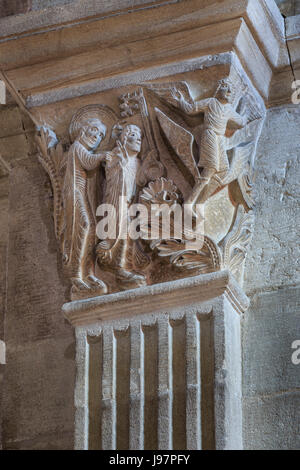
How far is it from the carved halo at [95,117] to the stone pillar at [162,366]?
65 centimetres

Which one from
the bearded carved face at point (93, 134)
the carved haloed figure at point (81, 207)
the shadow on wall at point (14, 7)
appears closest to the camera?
the carved haloed figure at point (81, 207)

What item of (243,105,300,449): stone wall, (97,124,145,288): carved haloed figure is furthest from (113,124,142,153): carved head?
(243,105,300,449): stone wall

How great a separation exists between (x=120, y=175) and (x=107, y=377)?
Answer: 71cm

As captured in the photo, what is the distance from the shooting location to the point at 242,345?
3.72 m

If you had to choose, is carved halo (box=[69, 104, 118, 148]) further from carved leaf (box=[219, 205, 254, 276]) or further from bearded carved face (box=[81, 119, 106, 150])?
carved leaf (box=[219, 205, 254, 276])

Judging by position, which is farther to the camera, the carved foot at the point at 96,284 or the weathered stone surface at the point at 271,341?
the carved foot at the point at 96,284

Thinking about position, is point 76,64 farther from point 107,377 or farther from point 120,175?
point 107,377

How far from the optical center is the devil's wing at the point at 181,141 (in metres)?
3.79

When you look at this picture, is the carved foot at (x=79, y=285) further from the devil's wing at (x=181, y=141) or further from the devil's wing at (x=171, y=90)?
the devil's wing at (x=171, y=90)

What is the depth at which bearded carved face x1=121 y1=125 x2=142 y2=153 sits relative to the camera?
12.7 feet

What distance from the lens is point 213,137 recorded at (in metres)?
3.77

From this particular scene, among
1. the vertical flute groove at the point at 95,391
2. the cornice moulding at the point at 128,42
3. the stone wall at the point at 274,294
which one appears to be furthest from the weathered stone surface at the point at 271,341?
the cornice moulding at the point at 128,42

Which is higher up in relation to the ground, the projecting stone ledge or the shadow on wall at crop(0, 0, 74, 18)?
the shadow on wall at crop(0, 0, 74, 18)
